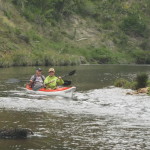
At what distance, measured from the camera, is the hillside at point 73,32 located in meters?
69.0

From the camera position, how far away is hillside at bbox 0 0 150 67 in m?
69.0

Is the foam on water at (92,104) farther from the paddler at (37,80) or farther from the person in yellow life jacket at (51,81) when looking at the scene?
the paddler at (37,80)

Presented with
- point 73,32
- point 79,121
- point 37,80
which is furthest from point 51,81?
point 73,32

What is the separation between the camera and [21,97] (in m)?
23.4

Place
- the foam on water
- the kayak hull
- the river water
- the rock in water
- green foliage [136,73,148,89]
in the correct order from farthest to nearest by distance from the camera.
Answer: green foliage [136,73,148,89], the kayak hull, the foam on water, the rock in water, the river water

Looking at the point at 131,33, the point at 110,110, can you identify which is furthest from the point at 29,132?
the point at 131,33

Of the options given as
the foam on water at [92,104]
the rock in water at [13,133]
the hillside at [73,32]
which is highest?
the hillside at [73,32]

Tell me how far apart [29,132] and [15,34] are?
198ft

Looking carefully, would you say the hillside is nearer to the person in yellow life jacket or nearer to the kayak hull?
the person in yellow life jacket

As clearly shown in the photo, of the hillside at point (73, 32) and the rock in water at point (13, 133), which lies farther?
the hillside at point (73, 32)

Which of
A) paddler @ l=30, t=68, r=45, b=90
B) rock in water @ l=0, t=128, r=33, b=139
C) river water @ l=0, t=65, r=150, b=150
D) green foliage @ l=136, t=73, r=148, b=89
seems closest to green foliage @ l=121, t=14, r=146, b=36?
green foliage @ l=136, t=73, r=148, b=89

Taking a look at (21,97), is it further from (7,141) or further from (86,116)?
(7,141)

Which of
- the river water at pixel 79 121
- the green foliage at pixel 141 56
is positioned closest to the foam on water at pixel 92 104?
the river water at pixel 79 121

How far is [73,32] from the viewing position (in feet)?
306
